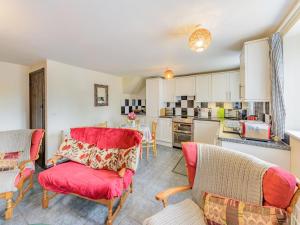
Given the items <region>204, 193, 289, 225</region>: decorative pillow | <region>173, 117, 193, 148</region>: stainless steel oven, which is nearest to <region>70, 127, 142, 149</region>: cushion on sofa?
<region>204, 193, 289, 225</region>: decorative pillow

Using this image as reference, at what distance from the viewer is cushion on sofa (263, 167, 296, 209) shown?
92 centimetres

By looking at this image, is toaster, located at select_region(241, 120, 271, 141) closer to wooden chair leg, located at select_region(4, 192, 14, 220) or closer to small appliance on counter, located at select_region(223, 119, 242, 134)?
small appliance on counter, located at select_region(223, 119, 242, 134)

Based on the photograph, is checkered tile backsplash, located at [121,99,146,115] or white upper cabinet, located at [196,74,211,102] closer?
white upper cabinet, located at [196,74,211,102]

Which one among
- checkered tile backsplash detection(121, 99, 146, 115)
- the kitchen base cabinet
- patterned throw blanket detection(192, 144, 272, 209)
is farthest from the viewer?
checkered tile backsplash detection(121, 99, 146, 115)

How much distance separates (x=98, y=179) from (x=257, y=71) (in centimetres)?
243

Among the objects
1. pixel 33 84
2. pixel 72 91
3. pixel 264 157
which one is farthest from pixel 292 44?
pixel 33 84

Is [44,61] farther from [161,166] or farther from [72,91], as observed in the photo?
[161,166]

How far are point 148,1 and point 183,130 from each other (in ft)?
11.4

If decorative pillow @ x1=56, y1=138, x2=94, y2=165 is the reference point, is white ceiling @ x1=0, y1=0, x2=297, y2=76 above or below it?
above

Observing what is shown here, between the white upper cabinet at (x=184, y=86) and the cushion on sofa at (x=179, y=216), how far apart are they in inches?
137

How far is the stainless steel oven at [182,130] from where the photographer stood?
4.16 m

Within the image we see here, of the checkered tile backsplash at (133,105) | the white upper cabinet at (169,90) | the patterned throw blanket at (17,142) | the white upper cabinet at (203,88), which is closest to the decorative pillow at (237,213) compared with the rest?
the patterned throw blanket at (17,142)

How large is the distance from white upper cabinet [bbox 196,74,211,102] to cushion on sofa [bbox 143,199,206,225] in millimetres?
3306

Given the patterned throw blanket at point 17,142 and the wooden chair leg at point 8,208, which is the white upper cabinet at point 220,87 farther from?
the wooden chair leg at point 8,208
